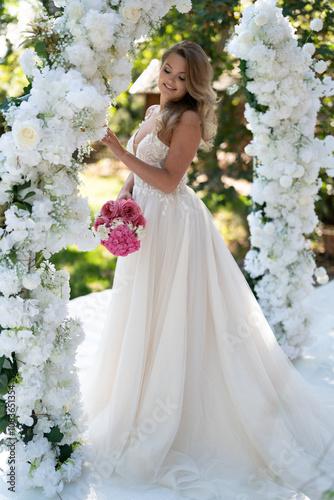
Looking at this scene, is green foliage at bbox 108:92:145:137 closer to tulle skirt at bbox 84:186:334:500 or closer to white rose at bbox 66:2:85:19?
tulle skirt at bbox 84:186:334:500

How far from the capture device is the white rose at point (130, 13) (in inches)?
79.4

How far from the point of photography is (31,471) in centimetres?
223

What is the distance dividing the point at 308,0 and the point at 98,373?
343 centimetres

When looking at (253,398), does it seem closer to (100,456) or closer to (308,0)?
(100,456)

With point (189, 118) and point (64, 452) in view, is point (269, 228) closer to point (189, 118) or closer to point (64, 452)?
point (189, 118)

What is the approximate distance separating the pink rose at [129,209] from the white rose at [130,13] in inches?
31.2

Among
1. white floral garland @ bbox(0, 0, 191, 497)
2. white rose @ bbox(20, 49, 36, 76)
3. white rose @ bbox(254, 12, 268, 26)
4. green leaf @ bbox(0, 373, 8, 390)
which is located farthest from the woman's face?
green leaf @ bbox(0, 373, 8, 390)

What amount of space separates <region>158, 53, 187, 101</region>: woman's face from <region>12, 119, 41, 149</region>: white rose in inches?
36.0

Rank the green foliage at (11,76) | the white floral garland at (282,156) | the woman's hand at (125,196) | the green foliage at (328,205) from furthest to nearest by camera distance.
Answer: the green foliage at (328,205), the green foliage at (11,76), the white floral garland at (282,156), the woman's hand at (125,196)

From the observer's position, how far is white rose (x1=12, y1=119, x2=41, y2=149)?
5.98 ft

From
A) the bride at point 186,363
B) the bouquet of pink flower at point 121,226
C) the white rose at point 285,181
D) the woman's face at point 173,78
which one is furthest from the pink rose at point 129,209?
the white rose at point 285,181

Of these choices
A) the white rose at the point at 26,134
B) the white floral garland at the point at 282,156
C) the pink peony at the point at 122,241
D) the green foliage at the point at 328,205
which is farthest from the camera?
the green foliage at the point at 328,205

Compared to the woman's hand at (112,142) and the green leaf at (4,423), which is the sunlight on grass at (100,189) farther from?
the green leaf at (4,423)

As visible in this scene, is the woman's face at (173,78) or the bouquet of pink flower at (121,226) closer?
the bouquet of pink flower at (121,226)
